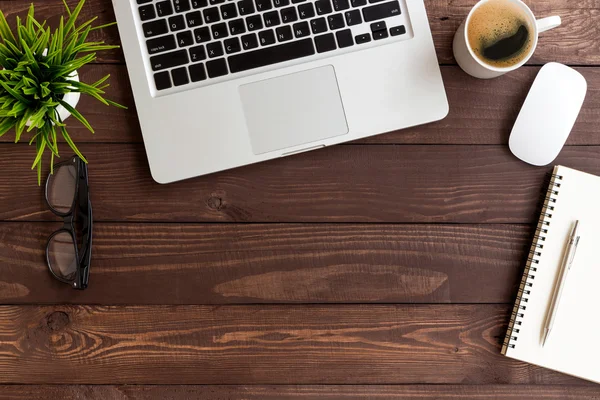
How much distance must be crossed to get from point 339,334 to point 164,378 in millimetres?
259

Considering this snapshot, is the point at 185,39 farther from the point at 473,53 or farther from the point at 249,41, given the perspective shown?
the point at 473,53

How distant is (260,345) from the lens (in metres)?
0.75

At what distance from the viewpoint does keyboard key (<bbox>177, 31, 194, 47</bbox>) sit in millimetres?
697

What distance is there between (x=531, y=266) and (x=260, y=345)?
1.32 ft

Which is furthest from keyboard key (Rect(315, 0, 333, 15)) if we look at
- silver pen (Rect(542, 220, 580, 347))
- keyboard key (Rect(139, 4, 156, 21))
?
silver pen (Rect(542, 220, 580, 347))

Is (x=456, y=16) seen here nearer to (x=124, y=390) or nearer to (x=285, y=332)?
(x=285, y=332)

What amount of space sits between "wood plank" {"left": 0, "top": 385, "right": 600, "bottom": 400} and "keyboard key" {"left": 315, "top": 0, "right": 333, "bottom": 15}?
1.73 feet

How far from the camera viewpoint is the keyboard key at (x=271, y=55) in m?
0.70

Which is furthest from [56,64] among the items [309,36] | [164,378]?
[164,378]

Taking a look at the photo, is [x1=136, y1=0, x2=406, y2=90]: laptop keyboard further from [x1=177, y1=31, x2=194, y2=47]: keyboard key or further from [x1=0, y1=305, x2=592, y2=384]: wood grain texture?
[x1=0, y1=305, x2=592, y2=384]: wood grain texture

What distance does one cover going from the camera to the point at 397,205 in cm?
76

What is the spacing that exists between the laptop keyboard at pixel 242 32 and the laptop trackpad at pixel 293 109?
1.2 inches

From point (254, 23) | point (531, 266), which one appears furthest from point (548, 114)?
point (254, 23)

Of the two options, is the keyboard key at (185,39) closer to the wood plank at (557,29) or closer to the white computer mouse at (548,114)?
the wood plank at (557,29)
